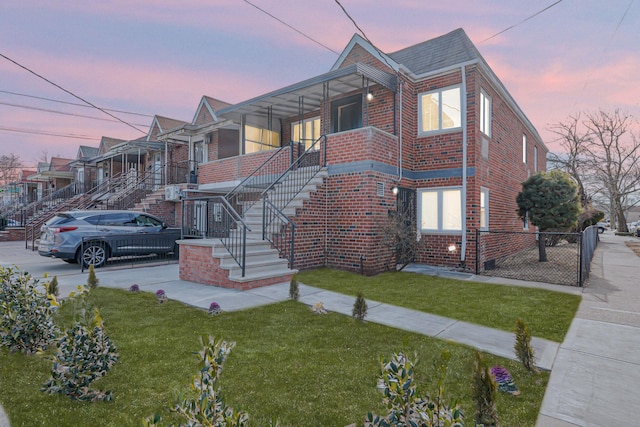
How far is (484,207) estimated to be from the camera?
11227mm

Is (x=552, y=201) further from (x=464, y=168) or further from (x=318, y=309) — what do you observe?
(x=318, y=309)

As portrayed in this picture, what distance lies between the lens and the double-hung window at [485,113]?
36.3 feet

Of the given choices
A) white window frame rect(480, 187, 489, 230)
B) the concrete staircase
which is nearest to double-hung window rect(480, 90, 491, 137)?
white window frame rect(480, 187, 489, 230)

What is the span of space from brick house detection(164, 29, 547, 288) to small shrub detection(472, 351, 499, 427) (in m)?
5.47

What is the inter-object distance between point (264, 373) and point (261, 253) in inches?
188

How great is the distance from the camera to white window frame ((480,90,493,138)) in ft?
36.3

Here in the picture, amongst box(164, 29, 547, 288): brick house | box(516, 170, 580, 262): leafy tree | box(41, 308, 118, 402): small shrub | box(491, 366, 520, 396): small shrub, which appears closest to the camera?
box(41, 308, 118, 402): small shrub

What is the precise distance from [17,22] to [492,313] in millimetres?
19096

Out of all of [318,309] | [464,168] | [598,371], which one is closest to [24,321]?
[318,309]

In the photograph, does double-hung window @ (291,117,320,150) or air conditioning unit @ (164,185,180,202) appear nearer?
double-hung window @ (291,117,320,150)

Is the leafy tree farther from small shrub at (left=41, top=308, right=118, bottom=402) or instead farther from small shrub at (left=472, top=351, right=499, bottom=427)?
small shrub at (left=41, top=308, right=118, bottom=402)

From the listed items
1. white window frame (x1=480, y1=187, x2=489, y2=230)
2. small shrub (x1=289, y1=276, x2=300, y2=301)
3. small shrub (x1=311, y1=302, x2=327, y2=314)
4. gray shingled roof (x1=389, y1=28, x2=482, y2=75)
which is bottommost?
small shrub (x1=311, y1=302, x2=327, y2=314)

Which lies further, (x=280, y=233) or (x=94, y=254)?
(x=94, y=254)

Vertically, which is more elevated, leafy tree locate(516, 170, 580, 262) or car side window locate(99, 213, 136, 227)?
leafy tree locate(516, 170, 580, 262)
